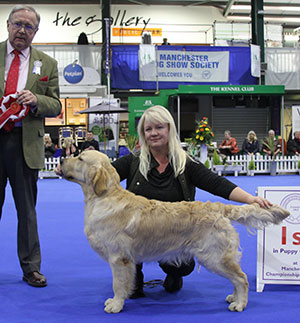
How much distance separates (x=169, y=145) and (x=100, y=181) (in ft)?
2.21

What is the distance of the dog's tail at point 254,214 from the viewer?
249 cm

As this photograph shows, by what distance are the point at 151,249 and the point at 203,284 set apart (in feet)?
2.46

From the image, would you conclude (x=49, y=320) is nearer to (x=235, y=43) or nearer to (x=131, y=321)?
(x=131, y=321)

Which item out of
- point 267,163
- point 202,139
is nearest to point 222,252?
point 202,139

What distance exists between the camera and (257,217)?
8.24 feet

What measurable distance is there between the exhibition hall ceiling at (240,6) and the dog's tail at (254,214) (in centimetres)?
2030

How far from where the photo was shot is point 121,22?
21156 mm

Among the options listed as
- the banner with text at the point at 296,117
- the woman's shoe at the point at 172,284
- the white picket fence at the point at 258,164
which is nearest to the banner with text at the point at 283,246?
the woman's shoe at the point at 172,284

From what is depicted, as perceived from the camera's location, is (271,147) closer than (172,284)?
No

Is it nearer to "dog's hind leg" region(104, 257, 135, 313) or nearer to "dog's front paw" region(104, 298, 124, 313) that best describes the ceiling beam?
"dog's hind leg" region(104, 257, 135, 313)

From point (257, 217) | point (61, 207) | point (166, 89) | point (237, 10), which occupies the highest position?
point (237, 10)

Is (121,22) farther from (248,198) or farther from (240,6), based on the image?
(248,198)

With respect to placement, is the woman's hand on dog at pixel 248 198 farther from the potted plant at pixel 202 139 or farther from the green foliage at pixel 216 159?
the green foliage at pixel 216 159

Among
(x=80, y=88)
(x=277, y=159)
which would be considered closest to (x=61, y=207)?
(x=277, y=159)
